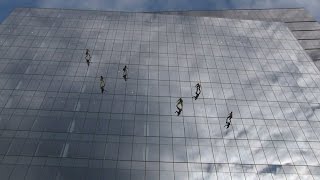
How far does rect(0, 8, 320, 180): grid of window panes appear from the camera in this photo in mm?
36344

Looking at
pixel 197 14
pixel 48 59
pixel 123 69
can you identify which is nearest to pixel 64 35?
pixel 48 59

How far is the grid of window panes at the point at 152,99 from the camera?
3634 cm

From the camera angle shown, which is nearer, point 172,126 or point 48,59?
point 172,126

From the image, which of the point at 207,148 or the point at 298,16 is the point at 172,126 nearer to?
the point at 207,148

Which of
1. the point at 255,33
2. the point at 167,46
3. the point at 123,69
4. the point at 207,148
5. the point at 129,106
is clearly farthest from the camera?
the point at 255,33

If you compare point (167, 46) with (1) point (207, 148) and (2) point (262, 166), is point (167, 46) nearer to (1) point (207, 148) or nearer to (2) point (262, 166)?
(1) point (207, 148)

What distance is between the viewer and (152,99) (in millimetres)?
44188

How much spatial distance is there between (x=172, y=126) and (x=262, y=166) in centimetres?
1154

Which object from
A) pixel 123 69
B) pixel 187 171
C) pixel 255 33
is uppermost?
pixel 255 33

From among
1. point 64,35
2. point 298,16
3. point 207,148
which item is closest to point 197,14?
point 298,16

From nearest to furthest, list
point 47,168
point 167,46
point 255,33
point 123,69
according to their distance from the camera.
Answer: point 47,168
point 123,69
point 167,46
point 255,33

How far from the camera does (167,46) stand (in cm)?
5447

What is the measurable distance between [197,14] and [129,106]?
3531 cm

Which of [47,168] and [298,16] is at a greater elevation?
[298,16]
